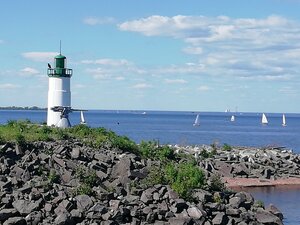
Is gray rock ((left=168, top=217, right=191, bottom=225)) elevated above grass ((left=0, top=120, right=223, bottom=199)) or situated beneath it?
situated beneath

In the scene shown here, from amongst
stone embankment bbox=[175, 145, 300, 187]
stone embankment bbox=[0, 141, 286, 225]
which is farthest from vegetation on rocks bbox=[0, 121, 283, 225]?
stone embankment bbox=[175, 145, 300, 187]

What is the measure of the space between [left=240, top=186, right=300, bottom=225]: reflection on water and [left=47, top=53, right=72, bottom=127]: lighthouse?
13.7 m

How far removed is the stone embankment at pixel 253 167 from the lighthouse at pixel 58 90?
1023cm

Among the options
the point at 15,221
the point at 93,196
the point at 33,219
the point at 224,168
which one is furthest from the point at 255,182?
the point at 15,221

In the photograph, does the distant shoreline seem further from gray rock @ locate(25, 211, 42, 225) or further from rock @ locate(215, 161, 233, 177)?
gray rock @ locate(25, 211, 42, 225)

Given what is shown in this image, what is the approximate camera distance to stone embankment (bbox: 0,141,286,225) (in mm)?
25719

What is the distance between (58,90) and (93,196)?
20.4 metres

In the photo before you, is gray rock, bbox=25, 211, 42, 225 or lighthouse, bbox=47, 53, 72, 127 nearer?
gray rock, bbox=25, 211, 42, 225

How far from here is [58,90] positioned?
4691 cm

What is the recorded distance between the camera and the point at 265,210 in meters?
29.1

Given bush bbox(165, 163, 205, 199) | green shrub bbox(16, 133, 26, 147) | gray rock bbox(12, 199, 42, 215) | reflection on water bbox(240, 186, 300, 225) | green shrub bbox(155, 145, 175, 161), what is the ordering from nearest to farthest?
gray rock bbox(12, 199, 42, 215)
bush bbox(165, 163, 205, 199)
reflection on water bbox(240, 186, 300, 225)
green shrub bbox(16, 133, 26, 147)
green shrub bbox(155, 145, 175, 161)

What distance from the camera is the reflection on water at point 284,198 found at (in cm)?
3202

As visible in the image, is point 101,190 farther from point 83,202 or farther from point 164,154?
point 164,154

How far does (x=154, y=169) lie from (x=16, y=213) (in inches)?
293
